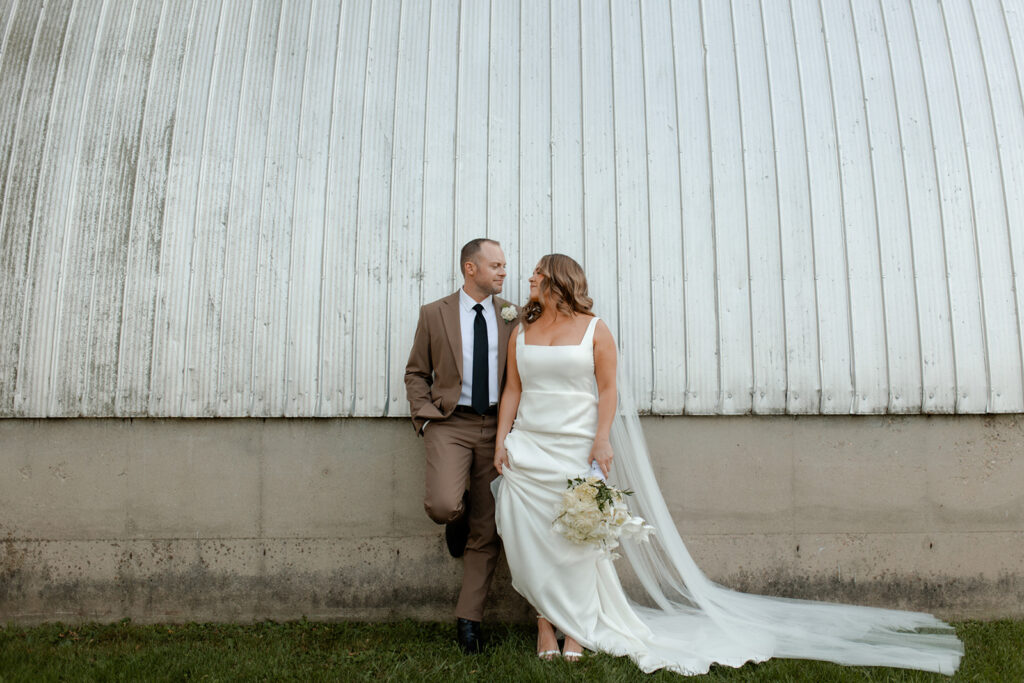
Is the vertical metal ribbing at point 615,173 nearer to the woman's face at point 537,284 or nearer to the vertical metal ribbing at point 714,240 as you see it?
the vertical metal ribbing at point 714,240

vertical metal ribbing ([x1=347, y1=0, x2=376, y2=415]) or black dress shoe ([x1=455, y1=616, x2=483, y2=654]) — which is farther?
vertical metal ribbing ([x1=347, y1=0, x2=376, y2=415])

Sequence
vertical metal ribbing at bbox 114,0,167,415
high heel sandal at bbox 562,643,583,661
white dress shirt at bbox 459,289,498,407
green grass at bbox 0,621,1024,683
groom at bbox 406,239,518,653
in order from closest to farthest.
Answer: green grass at bbox 0,621,1024,683, high heel sandal at bbox 562,643,583,661, groom at bbox 406,239,518,653, white dress shirt at bbox 459,289,498,407, vertical metal ribbing at bbox 114,0,167,415

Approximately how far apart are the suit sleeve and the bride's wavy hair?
0.81 meters

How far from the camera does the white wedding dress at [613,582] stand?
3941mm

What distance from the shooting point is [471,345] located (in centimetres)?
447

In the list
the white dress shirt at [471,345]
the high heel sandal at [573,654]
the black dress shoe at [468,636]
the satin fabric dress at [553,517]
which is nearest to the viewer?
the high heel sandal at [573,654]

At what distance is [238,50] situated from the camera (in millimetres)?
5297

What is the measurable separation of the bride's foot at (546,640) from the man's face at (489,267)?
2.07 metres

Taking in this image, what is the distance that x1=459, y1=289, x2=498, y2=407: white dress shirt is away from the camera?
4.44m

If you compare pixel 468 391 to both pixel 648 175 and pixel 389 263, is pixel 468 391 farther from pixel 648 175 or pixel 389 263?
pixel 648 175

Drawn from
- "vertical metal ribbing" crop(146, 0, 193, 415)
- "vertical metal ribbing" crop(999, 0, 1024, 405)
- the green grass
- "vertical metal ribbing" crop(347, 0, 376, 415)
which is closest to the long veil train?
the green grass

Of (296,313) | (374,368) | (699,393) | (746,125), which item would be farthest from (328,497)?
(746,125)

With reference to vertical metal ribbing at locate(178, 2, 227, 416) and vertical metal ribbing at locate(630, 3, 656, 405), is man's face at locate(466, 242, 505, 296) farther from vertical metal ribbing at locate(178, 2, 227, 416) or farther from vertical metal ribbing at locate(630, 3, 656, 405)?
vertical metal ribbing at locate(178, 2, 227, 416)

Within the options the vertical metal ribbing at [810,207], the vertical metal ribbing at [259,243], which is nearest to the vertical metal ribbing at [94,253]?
the vertical metal ribbing at [259,243]
